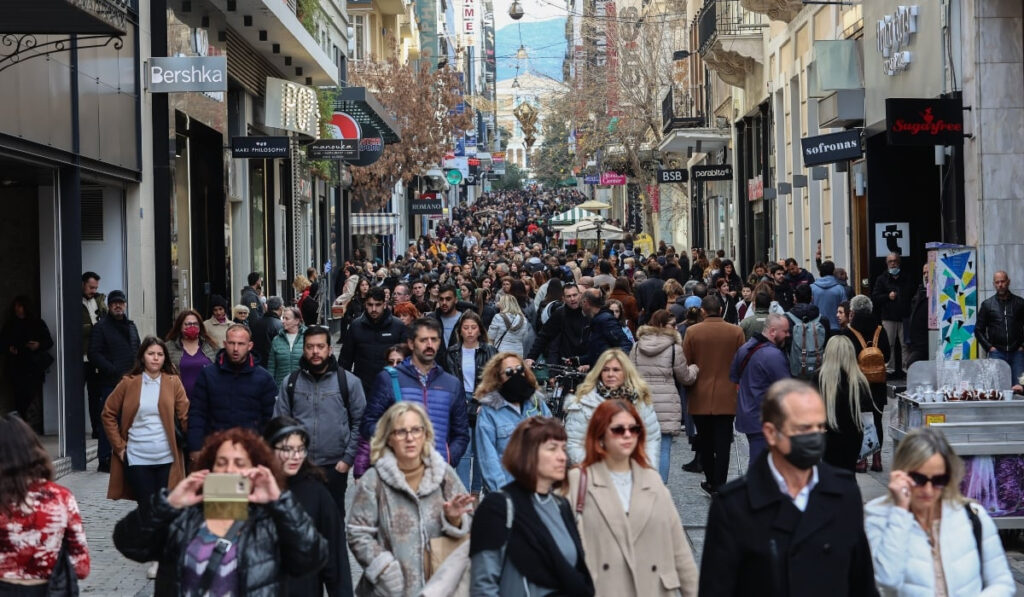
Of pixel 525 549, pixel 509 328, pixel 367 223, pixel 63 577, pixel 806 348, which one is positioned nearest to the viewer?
pixel 525 549

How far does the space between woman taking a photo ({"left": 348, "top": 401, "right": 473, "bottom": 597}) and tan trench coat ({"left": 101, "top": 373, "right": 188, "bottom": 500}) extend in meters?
3.77

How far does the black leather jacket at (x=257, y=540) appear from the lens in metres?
5.39

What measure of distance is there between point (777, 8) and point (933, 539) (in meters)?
26.3

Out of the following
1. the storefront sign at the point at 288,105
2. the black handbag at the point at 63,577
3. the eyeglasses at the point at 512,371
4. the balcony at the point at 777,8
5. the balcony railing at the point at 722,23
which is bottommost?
the black handbag at the point at 63,577

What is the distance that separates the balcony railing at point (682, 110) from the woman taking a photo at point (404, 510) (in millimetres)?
35616

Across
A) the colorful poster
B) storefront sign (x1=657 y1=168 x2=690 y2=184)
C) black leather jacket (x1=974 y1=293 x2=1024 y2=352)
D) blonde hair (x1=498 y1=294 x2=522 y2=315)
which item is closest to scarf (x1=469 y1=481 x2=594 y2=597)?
blonde hair (x1=498 y1=294 x2=522 y2=315)

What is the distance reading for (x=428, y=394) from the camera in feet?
30.9

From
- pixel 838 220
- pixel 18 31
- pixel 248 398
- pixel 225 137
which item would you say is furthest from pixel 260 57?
pixel 248 398

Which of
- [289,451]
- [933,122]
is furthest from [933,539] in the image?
[933,122]

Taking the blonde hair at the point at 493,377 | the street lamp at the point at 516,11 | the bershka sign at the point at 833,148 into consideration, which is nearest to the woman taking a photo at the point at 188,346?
the blonde hair at the point at 493,377

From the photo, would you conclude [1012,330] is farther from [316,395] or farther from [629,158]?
[629,158]

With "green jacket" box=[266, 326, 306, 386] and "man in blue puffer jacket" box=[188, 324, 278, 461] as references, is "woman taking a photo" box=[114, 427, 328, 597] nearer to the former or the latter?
"man in blue puffer jacket" box=[188, 324, 278, 461]

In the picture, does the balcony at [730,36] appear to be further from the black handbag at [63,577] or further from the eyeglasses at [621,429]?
the black handbag at [63,577]

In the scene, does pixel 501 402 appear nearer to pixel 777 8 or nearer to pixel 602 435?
pixel 602 435
